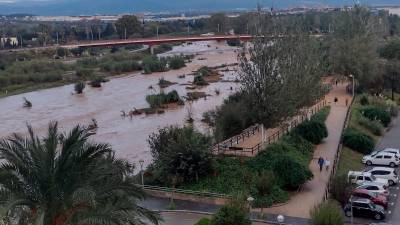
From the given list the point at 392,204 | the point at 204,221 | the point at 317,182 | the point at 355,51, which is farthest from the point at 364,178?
the point at 355,51

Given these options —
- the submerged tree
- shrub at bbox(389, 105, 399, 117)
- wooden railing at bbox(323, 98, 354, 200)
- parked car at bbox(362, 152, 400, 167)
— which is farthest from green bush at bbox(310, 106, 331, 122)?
the submerged tree

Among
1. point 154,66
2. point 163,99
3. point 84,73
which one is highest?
point 163,99

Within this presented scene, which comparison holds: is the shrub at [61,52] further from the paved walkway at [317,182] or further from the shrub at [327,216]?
the shrub at [327,216]

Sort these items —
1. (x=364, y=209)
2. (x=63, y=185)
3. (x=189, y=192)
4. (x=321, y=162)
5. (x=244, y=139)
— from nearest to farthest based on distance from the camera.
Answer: (x=63, y=185), (x=364, y=209), (x=189, y=192), (x=321, y=162), (x=244, y=139)

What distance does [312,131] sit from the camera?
78.8ft

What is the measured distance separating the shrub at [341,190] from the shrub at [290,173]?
1.06 m

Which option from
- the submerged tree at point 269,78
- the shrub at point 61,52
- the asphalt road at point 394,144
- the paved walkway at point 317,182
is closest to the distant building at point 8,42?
the shrub at point 61,52

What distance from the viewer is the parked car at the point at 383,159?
71.9 ft

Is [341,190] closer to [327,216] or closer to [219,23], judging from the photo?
[327,216]

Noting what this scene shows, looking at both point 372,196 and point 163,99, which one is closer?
point 372,196

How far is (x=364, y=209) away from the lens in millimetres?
16453

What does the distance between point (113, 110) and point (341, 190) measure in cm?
2937

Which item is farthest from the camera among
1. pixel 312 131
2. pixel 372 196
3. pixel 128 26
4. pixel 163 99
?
pixel 128 26

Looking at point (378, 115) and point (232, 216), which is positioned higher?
point (232, 216)
